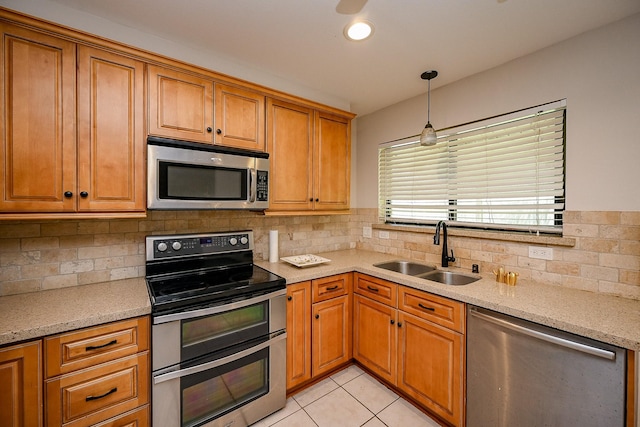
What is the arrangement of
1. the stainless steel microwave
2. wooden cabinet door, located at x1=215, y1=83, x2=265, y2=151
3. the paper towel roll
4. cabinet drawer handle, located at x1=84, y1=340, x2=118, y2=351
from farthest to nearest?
the paper towel roll
wooden cabinet door, located at x1=215, y1=83, x2=265, y2=151
the stainless steel microwave
cabinet drawer handle, located at x1=84, y1=340, x2=118, y2=351

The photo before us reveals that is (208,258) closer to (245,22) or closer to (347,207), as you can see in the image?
(347,207)

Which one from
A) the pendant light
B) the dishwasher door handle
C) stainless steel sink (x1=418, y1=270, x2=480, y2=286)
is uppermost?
the pendant light

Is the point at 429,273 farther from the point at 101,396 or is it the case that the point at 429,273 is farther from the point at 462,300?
the point at 101,396

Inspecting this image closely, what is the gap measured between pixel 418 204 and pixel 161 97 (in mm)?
2280

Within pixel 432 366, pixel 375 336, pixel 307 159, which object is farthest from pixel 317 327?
pixel 307 159

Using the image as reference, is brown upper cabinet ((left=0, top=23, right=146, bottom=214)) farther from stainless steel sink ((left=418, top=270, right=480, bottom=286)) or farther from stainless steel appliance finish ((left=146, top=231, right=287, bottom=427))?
stainless steel sink ((left=418, top=270, right=480, bottom=286))

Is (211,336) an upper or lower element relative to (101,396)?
upper

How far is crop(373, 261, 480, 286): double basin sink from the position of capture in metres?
2.16

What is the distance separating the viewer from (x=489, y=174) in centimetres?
216

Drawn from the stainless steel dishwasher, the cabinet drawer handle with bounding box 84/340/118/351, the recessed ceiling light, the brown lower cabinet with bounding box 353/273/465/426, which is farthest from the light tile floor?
the recessed ceiling light

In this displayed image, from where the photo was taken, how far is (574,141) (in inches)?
67.6

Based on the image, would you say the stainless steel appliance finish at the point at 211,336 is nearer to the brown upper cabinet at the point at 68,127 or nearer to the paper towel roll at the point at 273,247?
the paper towel roll at the point at 273,247

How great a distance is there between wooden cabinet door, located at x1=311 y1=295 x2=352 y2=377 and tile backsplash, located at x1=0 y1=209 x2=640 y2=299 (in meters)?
1.01

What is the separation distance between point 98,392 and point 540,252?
105 inches
